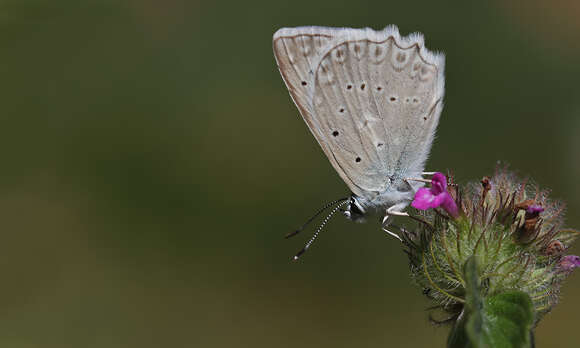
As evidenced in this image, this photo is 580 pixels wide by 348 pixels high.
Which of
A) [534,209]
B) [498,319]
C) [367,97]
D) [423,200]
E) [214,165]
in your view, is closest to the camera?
[498,319]

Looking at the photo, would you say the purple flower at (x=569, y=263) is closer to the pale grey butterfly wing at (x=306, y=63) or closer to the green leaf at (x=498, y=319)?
the green leaf at (x=498, y=319)

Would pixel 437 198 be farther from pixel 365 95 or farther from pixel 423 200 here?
pixel 365 95

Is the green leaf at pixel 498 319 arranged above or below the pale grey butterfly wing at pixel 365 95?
below

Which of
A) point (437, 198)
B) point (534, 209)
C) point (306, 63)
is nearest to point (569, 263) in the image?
point (534, 209)

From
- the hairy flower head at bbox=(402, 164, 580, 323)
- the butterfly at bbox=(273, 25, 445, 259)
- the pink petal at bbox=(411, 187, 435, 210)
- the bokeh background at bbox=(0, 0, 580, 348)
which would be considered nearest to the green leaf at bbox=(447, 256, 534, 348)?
the hairy flower head at bbox=(402, 164, 580, 323)

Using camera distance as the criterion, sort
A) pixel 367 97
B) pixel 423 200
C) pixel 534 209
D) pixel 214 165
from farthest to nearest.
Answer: pixel 214 165, pixel 367 97, pixel 423 200, pixel 534 209

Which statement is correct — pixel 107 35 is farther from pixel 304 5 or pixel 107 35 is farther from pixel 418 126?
pixel 418 126

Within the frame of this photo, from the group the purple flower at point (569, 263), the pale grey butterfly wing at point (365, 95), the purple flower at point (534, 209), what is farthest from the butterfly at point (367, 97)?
the purple flower at point (569, 263)
